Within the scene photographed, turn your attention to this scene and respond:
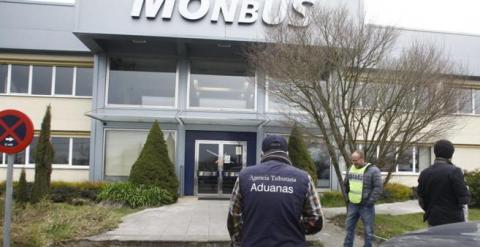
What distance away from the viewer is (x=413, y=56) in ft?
38.5

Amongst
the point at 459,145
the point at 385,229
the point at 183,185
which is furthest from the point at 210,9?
the point at 459,145

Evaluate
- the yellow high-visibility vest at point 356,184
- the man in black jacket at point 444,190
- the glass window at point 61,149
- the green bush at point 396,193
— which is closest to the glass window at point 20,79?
the glass window at point 61,149

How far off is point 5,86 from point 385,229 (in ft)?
51.4

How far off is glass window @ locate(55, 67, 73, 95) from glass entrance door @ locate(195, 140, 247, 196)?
18.9ft

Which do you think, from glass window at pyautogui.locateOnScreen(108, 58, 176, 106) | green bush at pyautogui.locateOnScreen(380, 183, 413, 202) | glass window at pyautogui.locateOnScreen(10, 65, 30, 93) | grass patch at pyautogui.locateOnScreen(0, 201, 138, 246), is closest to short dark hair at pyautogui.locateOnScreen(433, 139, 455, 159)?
grass patch at pyautogui.locateOnScreen(0, 201, 138, 246)

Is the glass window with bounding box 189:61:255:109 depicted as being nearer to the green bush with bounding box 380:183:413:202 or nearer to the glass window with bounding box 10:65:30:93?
the green bush with bounding box 380:183:413:202

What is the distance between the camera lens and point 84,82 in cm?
1984

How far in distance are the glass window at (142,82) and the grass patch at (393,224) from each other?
8.79 meters

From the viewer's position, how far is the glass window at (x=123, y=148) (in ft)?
60.2

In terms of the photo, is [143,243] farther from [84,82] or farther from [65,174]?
[84,82]

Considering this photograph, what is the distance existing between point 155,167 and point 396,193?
9.19m

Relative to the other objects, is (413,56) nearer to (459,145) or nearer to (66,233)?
(66,233)

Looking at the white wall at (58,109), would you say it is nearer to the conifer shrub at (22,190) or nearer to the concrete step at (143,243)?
the conifer shrub at (22,190)

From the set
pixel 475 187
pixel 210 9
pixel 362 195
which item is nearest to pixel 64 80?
pixel 210 9
